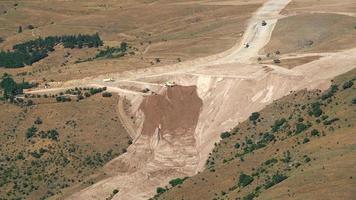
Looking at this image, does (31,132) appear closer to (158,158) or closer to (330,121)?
(158,158)

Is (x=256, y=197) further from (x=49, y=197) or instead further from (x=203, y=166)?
(x=49, y=197)

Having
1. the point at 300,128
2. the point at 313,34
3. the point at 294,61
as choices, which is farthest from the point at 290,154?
the point at 313,34

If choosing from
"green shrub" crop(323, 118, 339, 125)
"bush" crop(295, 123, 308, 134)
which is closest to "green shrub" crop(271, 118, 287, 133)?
"bush" crop(295, 123, 308, 134)

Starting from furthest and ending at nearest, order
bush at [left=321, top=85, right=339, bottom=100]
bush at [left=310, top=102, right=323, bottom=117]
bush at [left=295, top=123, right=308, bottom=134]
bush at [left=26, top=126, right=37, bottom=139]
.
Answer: bush at [left=26, top=126, right=37, bottom=139]
bush at [left=321, top=85, right=339, bottom=100]
bush at [left=310, top=102, right=323, bottom=117]
bush at [left=295, top=123, right=308, bottom=134]

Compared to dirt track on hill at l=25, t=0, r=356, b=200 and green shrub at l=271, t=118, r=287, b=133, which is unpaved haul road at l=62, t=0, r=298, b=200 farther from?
green shrub at l=271, t=118, r=287, b=133

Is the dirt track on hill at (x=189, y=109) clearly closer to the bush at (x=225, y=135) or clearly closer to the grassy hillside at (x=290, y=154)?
the bush at (x=225, y=135)

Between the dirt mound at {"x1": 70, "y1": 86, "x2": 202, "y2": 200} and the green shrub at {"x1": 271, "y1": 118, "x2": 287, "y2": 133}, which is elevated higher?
the green shrub at {"x1": 271, "y1": 118, "x2": 287, "y2": 133}

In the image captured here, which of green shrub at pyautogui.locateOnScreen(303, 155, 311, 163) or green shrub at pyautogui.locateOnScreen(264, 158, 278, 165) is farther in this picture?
green shrub at pyautogui.locateOnScreen(264, 158, 278, 165)

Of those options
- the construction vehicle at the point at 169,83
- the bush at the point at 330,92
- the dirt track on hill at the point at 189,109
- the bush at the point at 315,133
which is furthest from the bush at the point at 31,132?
the bush at the point at 315,133
